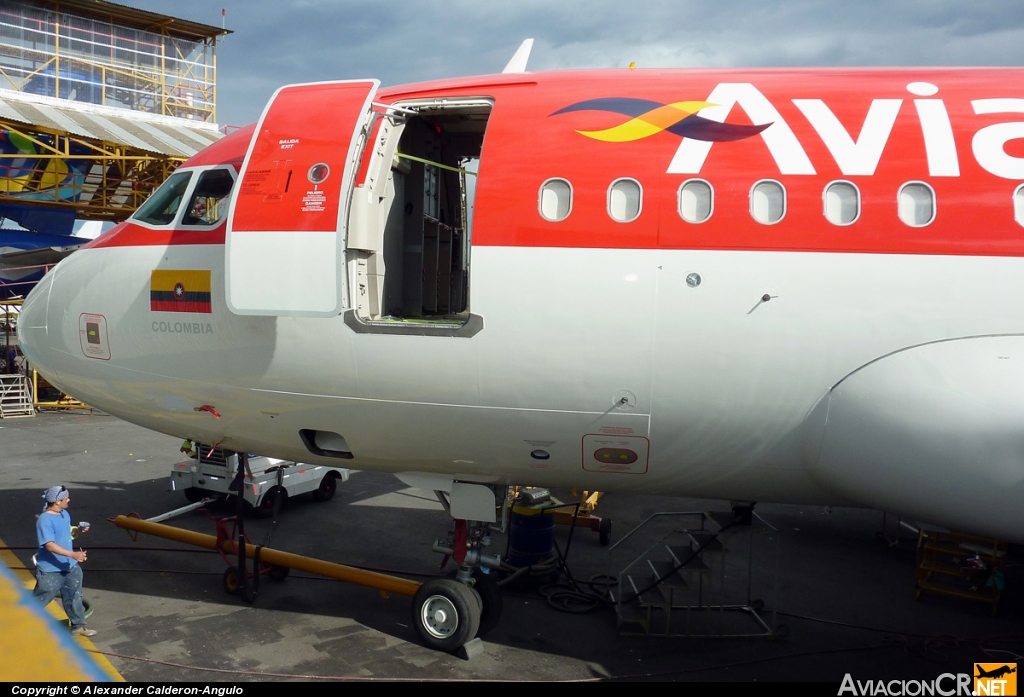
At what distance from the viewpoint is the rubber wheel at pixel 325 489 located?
14.5 meters

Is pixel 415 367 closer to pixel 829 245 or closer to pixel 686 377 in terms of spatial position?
pixel 686 377

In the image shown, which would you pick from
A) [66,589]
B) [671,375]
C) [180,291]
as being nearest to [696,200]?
[671,375]

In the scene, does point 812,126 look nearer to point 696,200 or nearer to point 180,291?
point 696,200

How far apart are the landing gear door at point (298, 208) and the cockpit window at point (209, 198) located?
0.66m

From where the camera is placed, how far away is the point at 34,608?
7.58ft

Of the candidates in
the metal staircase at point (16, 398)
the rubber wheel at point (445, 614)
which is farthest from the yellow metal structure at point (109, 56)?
the rubber wheel at point (445, 614)

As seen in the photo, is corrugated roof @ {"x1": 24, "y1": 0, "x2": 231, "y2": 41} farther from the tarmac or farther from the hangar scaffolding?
the tarmac

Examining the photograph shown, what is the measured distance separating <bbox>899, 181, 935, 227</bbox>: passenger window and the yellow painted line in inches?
251

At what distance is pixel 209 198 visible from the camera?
802cm

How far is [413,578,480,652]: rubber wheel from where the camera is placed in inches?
319

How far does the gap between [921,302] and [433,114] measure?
4997mm

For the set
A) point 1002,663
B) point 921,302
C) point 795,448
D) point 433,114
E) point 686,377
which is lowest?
point 1002,663

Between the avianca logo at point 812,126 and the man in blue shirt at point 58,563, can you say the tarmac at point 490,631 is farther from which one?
the avianca logo at point 812,126

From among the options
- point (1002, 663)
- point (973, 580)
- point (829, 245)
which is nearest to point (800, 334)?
point (829, 245)
